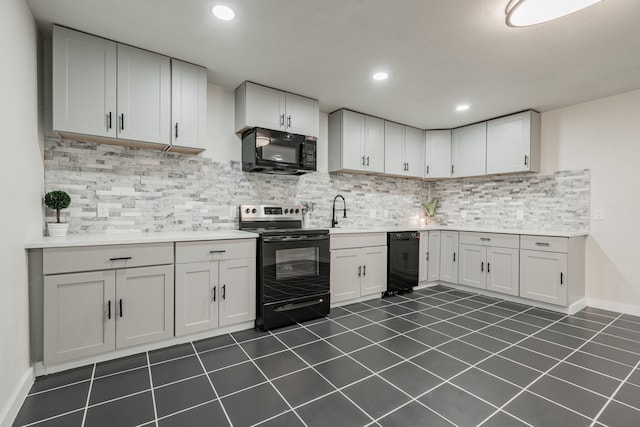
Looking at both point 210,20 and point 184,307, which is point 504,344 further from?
point 210,20

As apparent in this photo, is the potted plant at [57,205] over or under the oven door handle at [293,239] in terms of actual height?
over

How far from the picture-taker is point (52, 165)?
8.18ft

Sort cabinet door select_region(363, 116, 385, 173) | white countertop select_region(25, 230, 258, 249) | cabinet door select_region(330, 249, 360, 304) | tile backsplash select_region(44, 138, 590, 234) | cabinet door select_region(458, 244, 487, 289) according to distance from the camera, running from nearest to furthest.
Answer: white countertop select_region(25, 230, 258, 249) < tile backsplash select_region(44, 138, 590, 234) < cabinet door select_region(330, 249, 360, 304) < cabinet door select_region(458, 244, 487, 289) < cabinet door select_region(363, 116, 385, 173)

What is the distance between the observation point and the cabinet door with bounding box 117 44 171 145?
2502 millimetres

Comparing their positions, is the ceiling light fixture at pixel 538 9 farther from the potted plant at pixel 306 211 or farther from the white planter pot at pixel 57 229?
the white planter pot at pixel 57 229

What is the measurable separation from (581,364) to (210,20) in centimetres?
370

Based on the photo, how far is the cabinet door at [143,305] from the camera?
226 centimetres

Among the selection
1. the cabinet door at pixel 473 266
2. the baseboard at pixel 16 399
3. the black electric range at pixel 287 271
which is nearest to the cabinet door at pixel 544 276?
the cabinet door at pixel 473 266

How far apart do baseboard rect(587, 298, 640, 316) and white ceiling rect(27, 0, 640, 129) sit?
2.41m

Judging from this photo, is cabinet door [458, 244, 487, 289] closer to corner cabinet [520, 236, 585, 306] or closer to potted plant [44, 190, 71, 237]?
corner cabinet [520, 236, 585, 306]

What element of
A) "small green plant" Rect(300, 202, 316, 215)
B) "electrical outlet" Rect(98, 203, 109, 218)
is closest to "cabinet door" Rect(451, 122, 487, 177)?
"small green plant" Rect(300, 202, 316, 215)

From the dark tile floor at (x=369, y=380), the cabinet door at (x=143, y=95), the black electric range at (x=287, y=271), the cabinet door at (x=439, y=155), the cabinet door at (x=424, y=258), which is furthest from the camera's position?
the cabinet door at (x=439, y=155)

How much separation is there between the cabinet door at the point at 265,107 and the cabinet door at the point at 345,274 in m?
1.59

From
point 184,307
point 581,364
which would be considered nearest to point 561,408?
point 581,364
